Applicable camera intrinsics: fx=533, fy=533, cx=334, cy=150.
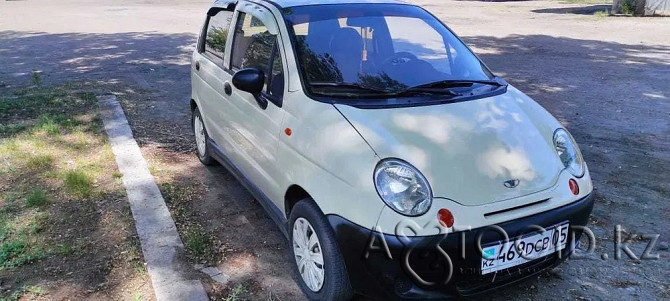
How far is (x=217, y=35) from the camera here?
462 cm

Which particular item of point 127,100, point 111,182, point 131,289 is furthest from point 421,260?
point 127,100

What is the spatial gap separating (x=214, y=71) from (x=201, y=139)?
0.93m

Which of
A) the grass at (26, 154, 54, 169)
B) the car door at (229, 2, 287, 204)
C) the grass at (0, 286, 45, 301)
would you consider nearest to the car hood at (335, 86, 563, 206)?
the car door at (229, 2, 287, 204)

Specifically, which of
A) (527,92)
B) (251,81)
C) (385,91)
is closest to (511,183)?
(385,91)

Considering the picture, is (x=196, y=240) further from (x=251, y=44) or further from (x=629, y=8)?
(x=629, y=8)

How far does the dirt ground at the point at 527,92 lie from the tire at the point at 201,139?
0.10m

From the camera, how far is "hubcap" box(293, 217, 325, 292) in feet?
9.60

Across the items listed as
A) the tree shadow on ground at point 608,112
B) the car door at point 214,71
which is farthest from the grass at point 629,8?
the car door at point 214,71

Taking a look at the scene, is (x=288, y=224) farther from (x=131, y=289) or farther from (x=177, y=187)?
(x=177, y=187)

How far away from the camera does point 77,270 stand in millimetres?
3330

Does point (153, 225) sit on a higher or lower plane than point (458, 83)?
lower

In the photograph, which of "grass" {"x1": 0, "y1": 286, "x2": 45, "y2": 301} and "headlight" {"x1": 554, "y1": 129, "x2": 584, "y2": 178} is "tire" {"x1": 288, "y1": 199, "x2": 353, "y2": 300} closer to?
"headlight" {"x1": 554, "y1": 129, "x2": 584, "y2": 178}

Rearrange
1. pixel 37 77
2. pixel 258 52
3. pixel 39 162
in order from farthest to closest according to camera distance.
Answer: pixel 37 77 < pixel 39 162 < pixel 258 52

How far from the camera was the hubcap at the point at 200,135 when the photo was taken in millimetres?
5055
